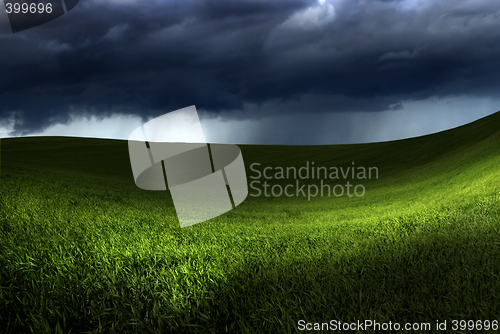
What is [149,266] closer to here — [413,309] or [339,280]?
Result: [339,280]

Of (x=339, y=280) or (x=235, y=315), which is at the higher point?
(x=235, y=315)

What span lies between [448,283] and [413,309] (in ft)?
3.08

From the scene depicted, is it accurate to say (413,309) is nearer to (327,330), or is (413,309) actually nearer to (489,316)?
(489,316)

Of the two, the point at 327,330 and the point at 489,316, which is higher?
the point at 327,330

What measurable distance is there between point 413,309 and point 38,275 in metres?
4.99

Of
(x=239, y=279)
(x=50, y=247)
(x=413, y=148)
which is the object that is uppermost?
(x=50, y=247)

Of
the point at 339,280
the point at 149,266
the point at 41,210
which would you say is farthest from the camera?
the point at 41,210

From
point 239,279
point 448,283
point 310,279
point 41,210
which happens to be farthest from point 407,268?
point 41,210

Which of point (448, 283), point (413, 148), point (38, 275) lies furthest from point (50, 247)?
point (413, 148)

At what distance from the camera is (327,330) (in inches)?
112

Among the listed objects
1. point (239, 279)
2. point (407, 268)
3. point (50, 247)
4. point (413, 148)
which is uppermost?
point (50, 247)

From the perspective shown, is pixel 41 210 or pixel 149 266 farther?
pixel 41 210

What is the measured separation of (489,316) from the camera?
9.70 ft

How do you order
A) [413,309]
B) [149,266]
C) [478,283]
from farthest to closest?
[149,266] → [478,283] → [413,309]
